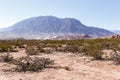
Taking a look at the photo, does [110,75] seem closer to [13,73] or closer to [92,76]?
[92,76]

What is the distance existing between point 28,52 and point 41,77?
32.3 feet

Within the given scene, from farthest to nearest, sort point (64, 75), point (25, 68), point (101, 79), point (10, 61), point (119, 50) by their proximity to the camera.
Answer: point (119, 50) < point (10, 61) < point (25, 68) < point (64, 75) < point (101, 79)

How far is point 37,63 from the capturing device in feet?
46.2

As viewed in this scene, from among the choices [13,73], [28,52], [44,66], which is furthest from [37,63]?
[28,52]

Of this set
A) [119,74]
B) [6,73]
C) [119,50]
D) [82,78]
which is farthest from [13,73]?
[119,50]

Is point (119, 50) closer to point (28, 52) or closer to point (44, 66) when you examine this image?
point (28, 52)

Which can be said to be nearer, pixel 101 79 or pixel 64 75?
pixel 101 79

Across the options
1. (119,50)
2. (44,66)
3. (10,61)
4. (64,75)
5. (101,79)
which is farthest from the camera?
(119,50)

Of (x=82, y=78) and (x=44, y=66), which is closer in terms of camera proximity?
(x=82, y=78)

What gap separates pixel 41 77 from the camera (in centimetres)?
1187

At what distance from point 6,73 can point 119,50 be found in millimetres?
11431

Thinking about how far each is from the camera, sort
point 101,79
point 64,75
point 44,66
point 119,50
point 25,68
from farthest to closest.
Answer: point 119,50, point 44,66, point 25,68, point 64,75, point 101,79

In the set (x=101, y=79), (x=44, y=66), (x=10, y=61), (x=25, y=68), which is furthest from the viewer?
(x=10, y=61)

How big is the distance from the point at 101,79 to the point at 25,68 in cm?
414
